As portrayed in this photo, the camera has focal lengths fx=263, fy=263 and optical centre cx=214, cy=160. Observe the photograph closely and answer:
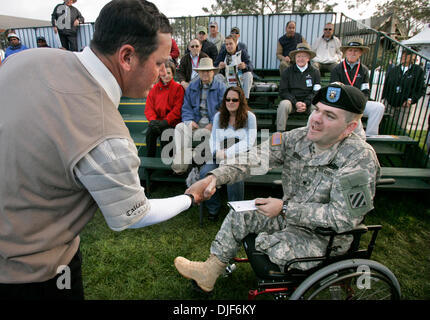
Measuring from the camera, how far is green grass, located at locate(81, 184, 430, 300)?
2.53 m

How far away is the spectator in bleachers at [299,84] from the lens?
5047 millimetres

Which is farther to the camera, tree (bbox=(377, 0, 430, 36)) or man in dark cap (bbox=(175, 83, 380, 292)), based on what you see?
tree (bbox=(377, 0, 430, 36))

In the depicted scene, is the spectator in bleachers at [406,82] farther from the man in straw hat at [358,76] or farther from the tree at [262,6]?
the tree at [262,6]

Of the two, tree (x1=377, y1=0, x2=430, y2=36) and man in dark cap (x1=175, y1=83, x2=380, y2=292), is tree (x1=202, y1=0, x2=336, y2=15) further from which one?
man in dark cap (x1=175, y1=83, x2=380, y2=292)

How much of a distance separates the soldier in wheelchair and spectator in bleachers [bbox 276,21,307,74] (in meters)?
5.22

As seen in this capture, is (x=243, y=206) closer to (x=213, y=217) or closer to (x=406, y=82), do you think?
(x=213, y=217)

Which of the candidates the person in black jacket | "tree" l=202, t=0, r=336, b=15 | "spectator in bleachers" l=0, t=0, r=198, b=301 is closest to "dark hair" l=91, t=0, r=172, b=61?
"spectator in bleachers" l=0, t=0, r=198, b=301

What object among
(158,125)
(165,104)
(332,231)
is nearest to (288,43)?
(165,104)

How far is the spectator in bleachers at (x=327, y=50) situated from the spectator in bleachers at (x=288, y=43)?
0.46 metres

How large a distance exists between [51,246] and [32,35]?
11.7 meters

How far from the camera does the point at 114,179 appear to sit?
935mm

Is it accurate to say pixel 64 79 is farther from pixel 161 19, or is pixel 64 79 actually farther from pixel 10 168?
pixel 161 19

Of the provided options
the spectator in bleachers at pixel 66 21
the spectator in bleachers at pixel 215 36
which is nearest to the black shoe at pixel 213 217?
the spectator in bleachers at pixel 215 36

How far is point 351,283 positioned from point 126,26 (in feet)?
7.00
